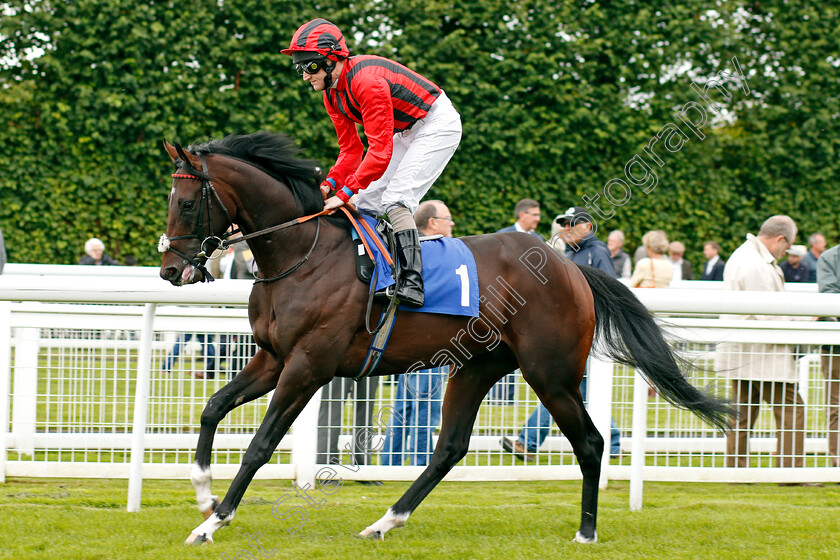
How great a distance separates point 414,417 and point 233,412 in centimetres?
96

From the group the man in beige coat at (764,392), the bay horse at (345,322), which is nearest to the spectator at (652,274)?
the man in beige coat at (764,392)

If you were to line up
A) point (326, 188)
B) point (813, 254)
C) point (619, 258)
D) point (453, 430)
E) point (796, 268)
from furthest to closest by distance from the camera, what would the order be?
point (813, 254)
point (796, 268)
point (619, 258)
point (453, 430)
point (326, 188)

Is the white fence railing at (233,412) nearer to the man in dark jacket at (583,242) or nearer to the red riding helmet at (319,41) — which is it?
the man in dark jacket at (583,242)

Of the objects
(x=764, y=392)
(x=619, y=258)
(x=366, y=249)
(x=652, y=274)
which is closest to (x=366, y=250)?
(x=366, y=249)

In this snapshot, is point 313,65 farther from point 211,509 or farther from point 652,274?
point 652,274

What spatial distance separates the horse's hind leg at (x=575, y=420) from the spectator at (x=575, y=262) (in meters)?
0.72

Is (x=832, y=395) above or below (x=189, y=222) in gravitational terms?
below

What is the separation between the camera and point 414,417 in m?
4.85

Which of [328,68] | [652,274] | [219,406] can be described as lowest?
[219,406]

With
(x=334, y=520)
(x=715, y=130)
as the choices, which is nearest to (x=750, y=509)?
(x=334, y=520)

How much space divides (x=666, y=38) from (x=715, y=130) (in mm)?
1731

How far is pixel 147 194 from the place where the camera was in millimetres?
12016

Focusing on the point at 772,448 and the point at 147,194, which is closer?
the point at 772,448

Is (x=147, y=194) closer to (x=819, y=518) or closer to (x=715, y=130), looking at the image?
(x=715, y=130)
